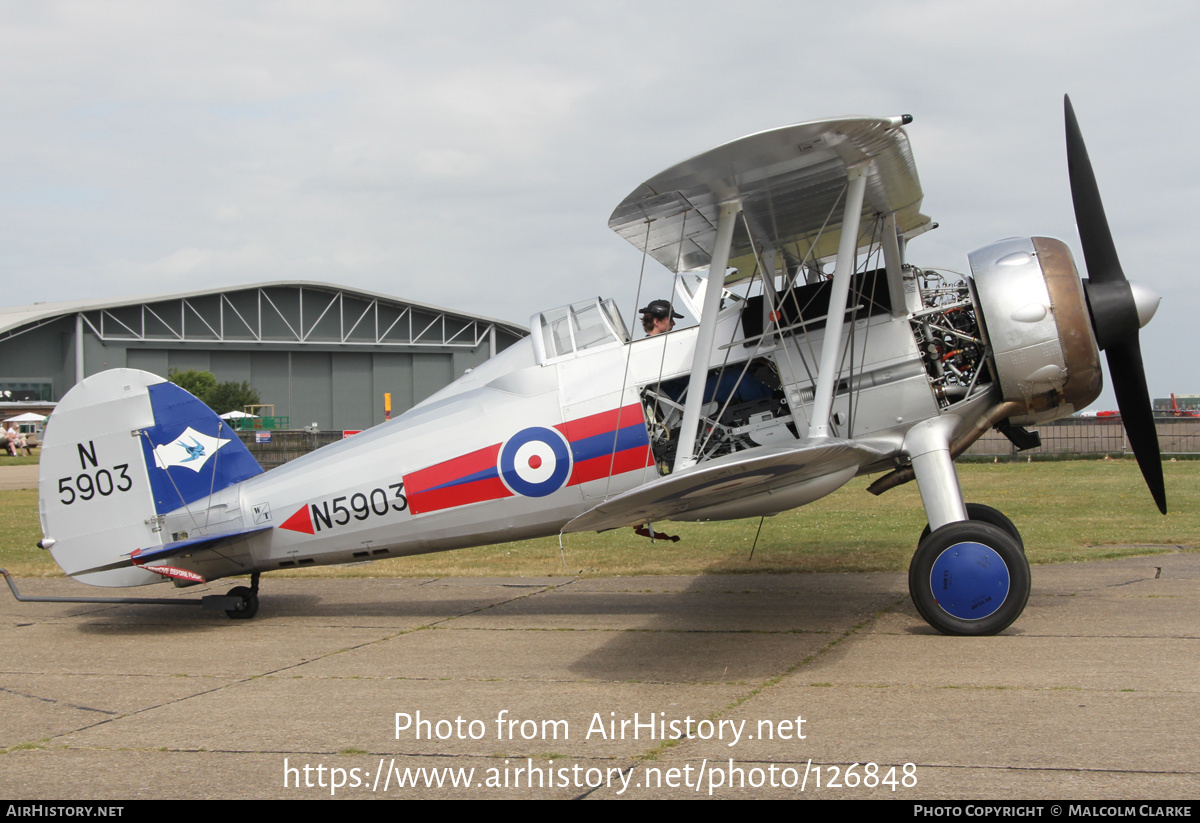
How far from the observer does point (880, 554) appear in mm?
11250

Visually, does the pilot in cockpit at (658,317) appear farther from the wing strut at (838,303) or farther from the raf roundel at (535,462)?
the wing strut at (838,303)

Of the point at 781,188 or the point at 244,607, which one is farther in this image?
the point at 244,607

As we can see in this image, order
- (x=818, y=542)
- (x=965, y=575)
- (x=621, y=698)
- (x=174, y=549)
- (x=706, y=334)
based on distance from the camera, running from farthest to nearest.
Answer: (x=818, y=542), (x=174, y=549), (x=706, y=334), (x=965, y=575), (x=621, y=698)

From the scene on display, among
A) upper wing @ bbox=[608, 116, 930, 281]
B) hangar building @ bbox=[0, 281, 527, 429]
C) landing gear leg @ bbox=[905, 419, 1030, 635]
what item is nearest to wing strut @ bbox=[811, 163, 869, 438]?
upper wing @ bbox=[608, 116, 930, 281]

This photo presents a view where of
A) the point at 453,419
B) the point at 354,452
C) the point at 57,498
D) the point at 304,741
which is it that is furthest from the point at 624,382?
the point at 57,498

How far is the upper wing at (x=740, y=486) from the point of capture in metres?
5.74

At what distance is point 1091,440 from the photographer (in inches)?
1183

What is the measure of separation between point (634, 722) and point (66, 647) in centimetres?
527

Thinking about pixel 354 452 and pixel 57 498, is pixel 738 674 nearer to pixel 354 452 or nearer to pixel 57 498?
pixel 354 452

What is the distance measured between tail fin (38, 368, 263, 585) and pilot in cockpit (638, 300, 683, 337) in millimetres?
3919

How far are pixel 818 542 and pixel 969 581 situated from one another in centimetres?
605

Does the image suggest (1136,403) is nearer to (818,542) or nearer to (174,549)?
(818,542)

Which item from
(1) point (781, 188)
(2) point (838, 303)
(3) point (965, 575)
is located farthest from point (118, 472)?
(3) point (965, 575)

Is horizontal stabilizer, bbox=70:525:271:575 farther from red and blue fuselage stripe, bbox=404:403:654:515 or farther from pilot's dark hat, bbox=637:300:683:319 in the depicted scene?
pilot's dark hat, bbox=637:300:683:319
